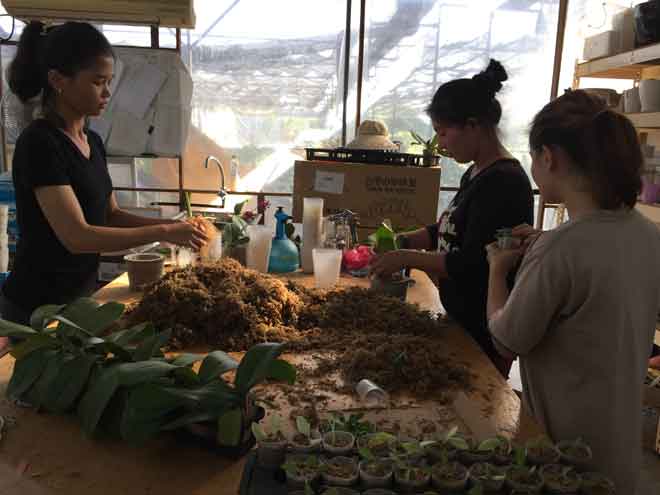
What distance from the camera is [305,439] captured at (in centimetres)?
77

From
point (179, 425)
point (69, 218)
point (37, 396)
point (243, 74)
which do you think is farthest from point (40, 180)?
point (243, 74)

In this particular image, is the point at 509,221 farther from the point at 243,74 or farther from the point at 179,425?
the point at 243,74

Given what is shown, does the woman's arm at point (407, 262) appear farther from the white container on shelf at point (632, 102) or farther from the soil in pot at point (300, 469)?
the white container on shelf at point (632, 102)

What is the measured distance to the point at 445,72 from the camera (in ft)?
12.8

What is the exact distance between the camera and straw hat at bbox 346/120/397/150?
288cm

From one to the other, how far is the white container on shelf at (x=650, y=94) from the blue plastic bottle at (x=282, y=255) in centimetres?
220

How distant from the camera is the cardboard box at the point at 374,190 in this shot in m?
2.53

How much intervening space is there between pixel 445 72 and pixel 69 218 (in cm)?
→ 310

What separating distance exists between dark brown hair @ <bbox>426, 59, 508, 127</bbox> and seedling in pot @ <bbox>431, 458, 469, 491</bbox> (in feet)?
3.90

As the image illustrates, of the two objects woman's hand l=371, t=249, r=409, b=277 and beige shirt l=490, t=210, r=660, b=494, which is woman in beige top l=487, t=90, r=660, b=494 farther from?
woman's hand l=371, t=249, r=409, b=277

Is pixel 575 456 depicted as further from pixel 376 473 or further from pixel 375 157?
pixel 375 157

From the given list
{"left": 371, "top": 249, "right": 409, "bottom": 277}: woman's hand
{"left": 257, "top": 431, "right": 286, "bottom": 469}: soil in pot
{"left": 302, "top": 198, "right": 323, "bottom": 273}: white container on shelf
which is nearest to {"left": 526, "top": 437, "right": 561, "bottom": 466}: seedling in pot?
{"left": 257, "top": 431, "right": 286, "bottom": 469}: soil in pot

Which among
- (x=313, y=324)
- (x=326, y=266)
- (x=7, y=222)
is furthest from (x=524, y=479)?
(x=7, y=222)

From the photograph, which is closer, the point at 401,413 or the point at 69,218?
the point at 401,413
